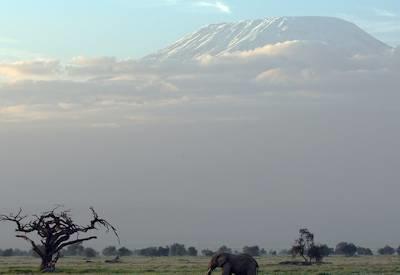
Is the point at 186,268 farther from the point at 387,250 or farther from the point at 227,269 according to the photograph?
the point at 387,250

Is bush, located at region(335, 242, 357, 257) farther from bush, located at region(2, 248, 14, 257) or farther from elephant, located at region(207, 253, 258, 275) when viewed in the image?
elephant, located at region(207, 253, 258, 275)

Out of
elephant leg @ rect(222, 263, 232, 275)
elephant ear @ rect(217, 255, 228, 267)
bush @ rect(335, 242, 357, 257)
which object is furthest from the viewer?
bush @ rect(335, 242, 357, 257)

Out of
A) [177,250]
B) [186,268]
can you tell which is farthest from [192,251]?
[186,268]

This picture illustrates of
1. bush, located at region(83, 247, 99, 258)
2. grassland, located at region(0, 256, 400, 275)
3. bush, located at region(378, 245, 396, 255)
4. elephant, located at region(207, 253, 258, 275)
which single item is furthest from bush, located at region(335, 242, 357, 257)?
elephant, located at region(207, 253, 258, 275)

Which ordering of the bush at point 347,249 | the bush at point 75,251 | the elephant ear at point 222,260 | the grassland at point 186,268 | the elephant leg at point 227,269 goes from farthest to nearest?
the bush at point 75,251
the bush at point 347,249
the grassland at point 186,268
the elephant leg at point 227,269
the elephant ear at point 222,260

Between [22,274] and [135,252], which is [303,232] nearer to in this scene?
[22,274]

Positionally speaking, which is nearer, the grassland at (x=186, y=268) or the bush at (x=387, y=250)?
the grassland at (x=186, y=268)

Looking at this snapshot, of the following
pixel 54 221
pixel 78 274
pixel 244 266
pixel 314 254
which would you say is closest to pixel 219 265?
pixel 244 266

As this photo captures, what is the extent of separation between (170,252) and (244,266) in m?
108

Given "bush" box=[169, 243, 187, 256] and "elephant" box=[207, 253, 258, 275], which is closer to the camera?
"elephant" box=[207, 253, 258, 275]

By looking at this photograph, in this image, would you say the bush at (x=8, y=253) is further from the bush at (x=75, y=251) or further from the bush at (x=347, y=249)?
the bush at (x=347, y=249)

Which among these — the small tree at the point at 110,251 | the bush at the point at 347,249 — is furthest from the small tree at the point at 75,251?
the bush at the point at 347,249

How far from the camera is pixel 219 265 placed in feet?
120

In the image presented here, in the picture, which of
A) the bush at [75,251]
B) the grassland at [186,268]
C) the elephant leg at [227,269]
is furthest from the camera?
the bush at [75,251]
